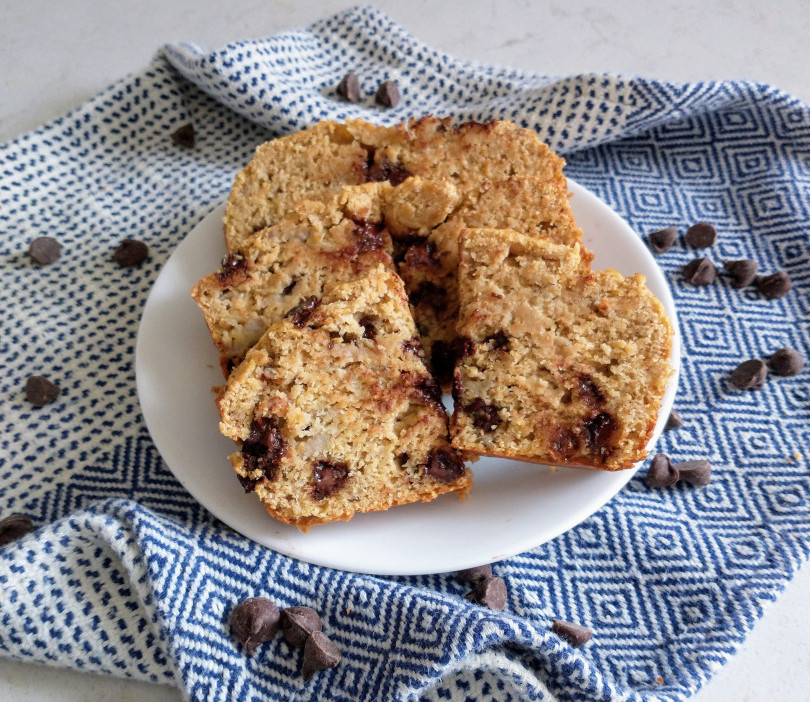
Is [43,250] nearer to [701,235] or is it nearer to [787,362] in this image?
[701,235]

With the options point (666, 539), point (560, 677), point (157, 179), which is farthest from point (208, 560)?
point (157, 179)

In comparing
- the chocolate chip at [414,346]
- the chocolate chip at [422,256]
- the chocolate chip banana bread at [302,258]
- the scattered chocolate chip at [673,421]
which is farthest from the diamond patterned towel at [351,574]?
the chocolate chip at [422,256]

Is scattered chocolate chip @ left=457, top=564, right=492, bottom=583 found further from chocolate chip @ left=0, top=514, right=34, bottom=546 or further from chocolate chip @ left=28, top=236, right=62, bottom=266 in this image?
chocolate chip @ left=28, top=236, right=62, bottom=266

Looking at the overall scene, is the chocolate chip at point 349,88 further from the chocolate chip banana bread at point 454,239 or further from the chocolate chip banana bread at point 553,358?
the chocolate chip banana bread at point 553,358

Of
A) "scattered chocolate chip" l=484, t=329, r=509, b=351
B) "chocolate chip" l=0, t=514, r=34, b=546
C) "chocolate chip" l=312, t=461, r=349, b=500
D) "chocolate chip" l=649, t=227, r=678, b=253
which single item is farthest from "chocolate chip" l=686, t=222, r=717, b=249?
"chocolate chip" l=0, t=514, r=34, b=546

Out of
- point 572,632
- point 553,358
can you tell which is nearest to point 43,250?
point 553,358

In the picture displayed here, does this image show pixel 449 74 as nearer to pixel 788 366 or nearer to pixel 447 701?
pixel 788 366
